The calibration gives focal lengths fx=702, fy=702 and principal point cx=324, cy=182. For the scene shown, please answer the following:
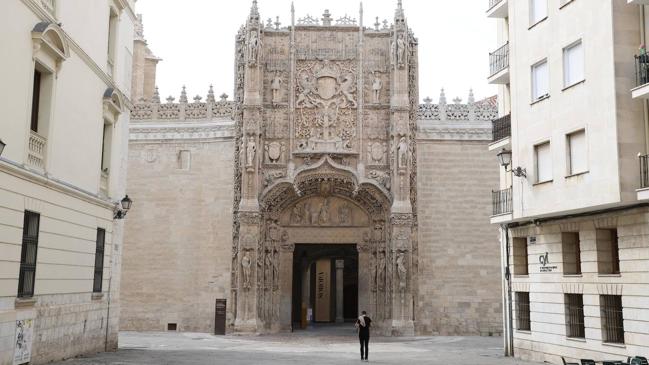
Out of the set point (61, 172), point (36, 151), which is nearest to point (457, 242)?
point (61, 172)

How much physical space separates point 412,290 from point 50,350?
15969 millimetres

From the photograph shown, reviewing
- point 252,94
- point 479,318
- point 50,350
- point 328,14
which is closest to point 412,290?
point 479,318

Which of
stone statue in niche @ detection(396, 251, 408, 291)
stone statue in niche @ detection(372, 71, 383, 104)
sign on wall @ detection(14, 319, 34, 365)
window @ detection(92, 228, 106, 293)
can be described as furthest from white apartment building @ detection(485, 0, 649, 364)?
sign on wall @ detection(14, 319, 34, 365)

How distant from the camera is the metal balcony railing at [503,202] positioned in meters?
19.0

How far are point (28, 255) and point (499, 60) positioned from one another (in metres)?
13.8

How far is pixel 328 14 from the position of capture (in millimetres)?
29812

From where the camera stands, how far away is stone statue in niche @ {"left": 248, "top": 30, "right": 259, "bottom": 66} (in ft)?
94.0

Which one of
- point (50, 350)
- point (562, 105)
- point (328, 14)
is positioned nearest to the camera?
point (50, 350)

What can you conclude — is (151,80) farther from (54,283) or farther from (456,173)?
(54,283)

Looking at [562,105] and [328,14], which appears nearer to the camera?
[562,105]

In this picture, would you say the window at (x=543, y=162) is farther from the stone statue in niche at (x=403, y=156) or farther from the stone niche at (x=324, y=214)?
the stone niche at (x=324, y=214)

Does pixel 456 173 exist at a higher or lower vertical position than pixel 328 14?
lower

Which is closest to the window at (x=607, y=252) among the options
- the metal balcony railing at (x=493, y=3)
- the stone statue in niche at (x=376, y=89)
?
the metal balcony railing at (x=493, y=3)

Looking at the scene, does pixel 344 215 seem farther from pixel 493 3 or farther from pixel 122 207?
pixel 122 207
